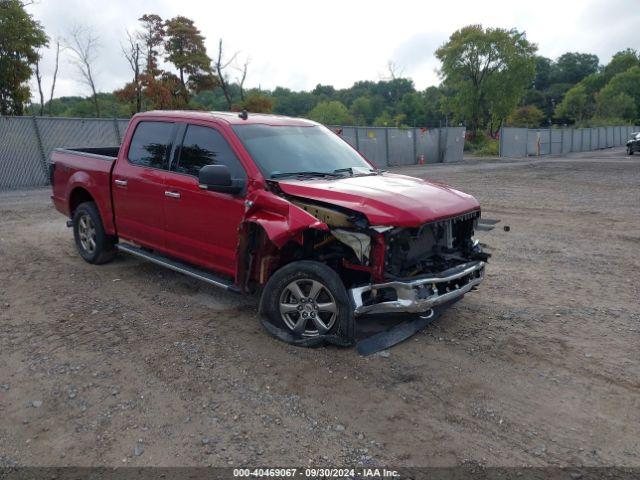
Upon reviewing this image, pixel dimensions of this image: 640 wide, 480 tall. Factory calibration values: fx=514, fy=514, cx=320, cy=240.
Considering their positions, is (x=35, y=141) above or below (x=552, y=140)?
above

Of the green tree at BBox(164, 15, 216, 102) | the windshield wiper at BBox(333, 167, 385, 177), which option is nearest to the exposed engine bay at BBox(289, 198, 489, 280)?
the windshield wiper at BBox(333, 167, 385, 177)

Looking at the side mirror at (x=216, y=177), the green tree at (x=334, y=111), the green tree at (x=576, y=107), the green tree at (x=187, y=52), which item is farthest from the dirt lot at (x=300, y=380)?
the green tree at (x=334, y=111)

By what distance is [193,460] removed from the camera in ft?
9.58

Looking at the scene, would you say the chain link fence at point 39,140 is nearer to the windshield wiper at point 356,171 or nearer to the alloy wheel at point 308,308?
the windshield wiper at point 356,171

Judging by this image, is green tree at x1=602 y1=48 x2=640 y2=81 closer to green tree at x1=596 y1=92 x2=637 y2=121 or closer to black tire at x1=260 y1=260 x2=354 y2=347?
green tree at x1=596 y1=92 x2=637 y2=121

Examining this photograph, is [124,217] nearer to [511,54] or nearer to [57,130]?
[57,130]

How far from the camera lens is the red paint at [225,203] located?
4.06 metres

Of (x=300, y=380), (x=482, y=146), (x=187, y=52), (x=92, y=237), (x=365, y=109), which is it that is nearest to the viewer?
(x=300, y=380)

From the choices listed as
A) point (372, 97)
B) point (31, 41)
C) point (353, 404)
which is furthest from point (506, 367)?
point (372, 97)

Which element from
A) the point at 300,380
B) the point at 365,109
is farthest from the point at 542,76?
the point at 300,380

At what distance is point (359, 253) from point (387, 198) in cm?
50

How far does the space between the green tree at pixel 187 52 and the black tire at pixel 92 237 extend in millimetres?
26154

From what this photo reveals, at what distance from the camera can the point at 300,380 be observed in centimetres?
380

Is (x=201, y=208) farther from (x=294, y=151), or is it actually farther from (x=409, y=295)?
(x=409, y=295)
